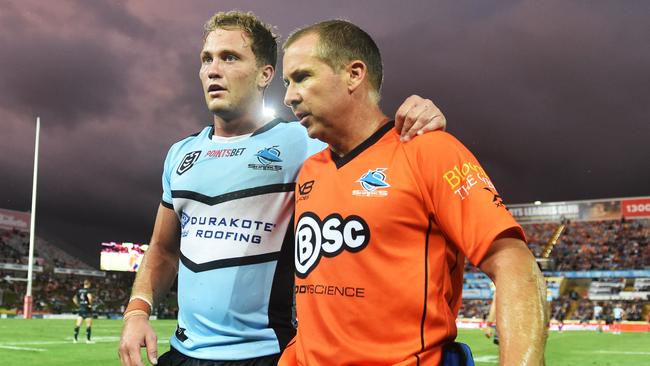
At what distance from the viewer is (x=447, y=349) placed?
2.18 m

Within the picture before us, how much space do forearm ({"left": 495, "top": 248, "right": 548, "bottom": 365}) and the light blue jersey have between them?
1.27 m

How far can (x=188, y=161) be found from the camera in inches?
129

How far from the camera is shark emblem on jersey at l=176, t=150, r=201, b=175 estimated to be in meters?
3.25

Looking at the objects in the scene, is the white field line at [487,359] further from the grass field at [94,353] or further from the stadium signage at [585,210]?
the stadium signage at [585,210]

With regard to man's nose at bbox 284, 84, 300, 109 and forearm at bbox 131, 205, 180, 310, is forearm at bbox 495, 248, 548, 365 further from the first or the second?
forearm at bbox 131, 205, 180, 310

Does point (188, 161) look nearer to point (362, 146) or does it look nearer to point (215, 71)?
point (215, 71)

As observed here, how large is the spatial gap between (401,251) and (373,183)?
0.26 metres

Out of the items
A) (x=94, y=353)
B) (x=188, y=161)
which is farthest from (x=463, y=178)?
(x=94, y=353)

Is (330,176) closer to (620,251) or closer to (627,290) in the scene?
(627,290)

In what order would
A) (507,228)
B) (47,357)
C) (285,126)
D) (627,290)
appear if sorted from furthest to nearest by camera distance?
1. (627,290)
2. (47,357)
3. (285,126)
4. (507,228)

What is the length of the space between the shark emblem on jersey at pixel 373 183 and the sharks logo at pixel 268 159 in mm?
891

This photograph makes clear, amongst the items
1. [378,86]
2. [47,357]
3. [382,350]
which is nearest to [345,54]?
[378,86]

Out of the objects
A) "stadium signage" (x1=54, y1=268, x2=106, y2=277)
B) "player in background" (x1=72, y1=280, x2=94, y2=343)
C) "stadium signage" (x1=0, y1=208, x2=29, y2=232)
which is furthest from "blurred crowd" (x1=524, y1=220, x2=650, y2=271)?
"stadium signage" (x1=0, y1=208, x2=29, y2=232)

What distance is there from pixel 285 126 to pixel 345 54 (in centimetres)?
93
